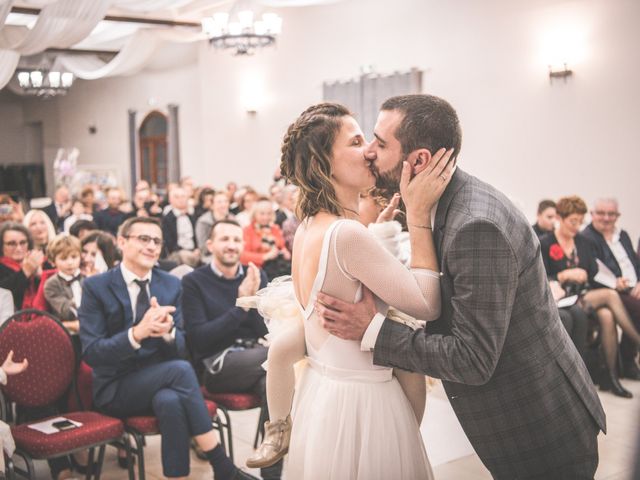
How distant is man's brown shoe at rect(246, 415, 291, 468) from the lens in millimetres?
2170

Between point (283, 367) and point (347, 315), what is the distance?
451 millimetres

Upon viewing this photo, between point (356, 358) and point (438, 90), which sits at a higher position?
point (438, 90)

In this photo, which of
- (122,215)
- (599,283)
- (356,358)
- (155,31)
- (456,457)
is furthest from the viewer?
(155,31)

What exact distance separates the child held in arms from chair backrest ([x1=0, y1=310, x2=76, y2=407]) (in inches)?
30.3

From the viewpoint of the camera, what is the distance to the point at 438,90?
30.8 ft

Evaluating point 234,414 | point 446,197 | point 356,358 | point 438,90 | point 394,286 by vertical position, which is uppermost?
point 438,90

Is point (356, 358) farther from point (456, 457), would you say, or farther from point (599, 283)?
point (599, 283)

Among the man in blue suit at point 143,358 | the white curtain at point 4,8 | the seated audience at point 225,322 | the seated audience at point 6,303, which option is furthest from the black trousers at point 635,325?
the white curtain at point 4,8

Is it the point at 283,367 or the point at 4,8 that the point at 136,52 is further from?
the point at 283,367

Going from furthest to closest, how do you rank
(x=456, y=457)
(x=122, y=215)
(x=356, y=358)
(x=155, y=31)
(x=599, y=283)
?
(x=155, y=31), (x=122, y=215), (x=599, y=283), (x=456, y=457), (x=356, y=358)

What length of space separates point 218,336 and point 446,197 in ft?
7.97

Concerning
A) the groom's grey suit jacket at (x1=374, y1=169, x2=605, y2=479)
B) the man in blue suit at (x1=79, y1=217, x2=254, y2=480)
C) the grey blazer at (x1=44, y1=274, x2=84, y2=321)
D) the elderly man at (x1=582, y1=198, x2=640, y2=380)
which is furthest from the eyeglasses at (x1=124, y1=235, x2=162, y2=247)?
the elderly man at (x1=582, y1=198, x2=640, y2=380)

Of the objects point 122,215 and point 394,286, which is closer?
point 394,286

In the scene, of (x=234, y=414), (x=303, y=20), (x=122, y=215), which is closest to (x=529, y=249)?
(x=234, y=414)
